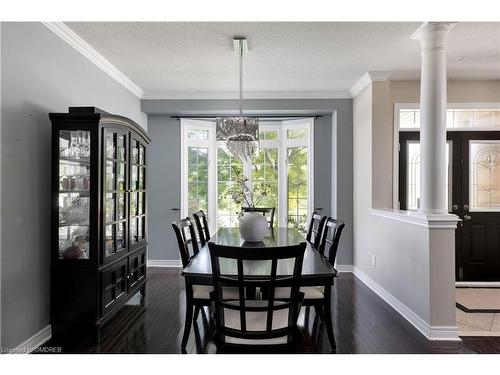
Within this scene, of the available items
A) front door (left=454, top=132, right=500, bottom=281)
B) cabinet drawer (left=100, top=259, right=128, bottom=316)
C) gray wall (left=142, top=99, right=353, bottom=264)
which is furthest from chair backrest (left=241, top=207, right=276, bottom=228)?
front door (left=454, top=132, right=500, bottom=281)

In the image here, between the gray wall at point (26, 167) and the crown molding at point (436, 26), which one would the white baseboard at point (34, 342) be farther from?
the crown molding at point (436, 26)

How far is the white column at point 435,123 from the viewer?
295cm

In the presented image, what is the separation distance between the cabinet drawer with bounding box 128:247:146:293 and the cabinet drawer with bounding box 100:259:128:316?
0.47 feet

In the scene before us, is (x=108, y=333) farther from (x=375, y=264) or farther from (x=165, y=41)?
(x=375, y=264)

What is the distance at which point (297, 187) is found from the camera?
220 inches

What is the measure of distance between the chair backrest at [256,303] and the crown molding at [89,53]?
2.55 meters

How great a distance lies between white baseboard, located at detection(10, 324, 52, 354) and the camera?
2.47m

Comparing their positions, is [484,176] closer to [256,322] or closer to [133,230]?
[256,322]

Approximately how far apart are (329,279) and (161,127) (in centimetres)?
411

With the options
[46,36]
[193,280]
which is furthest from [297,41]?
[193,280]

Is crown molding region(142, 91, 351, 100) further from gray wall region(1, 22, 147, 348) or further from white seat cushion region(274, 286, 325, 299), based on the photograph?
white seat cushion region(274, 286, 325, 299)

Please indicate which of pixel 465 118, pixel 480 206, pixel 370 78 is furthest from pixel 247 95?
pixel 480 206

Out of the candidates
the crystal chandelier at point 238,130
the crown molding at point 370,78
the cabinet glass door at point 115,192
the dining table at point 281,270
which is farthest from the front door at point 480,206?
the cabinet glass door at point 115,192

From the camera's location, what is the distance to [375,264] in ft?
13.8
